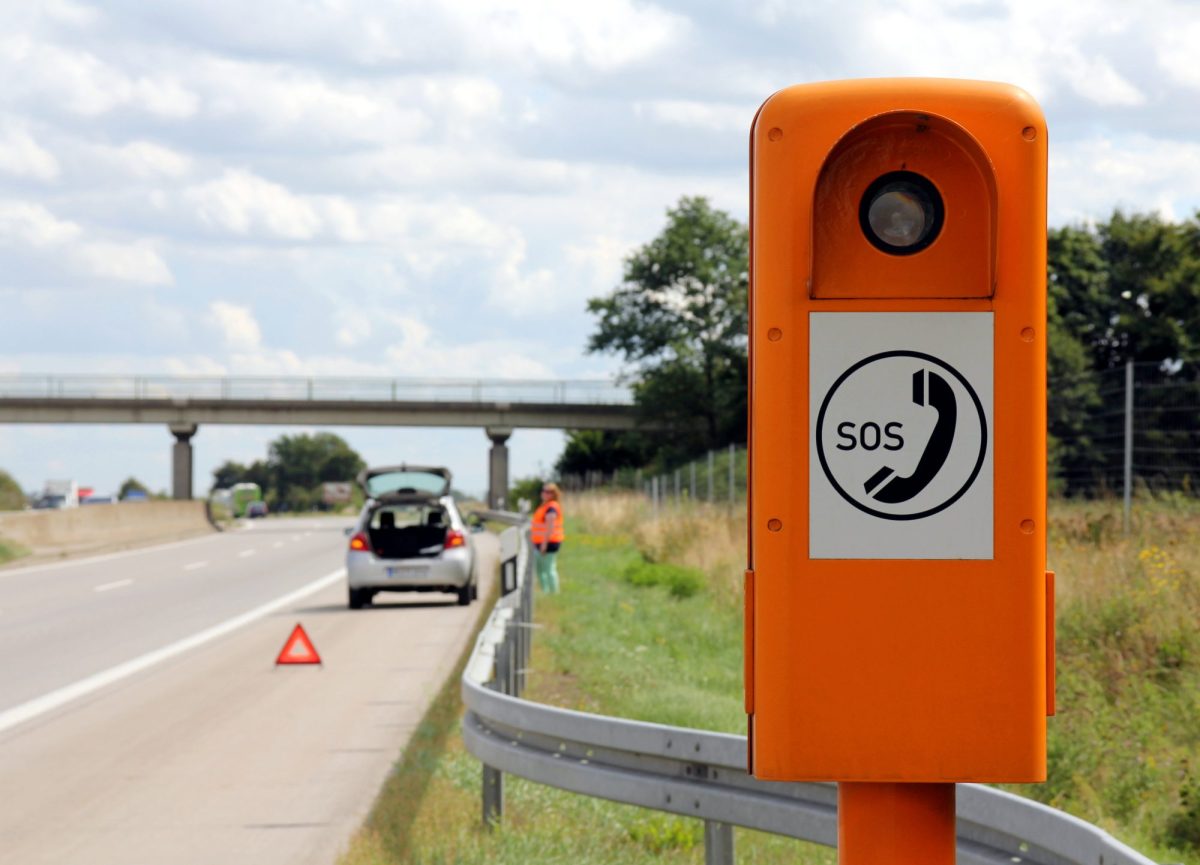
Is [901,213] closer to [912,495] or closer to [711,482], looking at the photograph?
[912,495]

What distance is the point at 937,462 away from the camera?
273cm

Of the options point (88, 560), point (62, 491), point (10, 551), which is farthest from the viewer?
point (62, 491)

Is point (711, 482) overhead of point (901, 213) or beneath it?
beneath

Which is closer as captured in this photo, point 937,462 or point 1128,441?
point 937,462

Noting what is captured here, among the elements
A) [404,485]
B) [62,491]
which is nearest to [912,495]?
[404,485]

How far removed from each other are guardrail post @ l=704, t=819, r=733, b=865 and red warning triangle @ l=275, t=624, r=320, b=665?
34.6ft

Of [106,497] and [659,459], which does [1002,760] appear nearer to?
[659,459]

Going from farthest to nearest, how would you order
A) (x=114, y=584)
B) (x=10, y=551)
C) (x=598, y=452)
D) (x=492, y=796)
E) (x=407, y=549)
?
(x=598, y=452) < (x=10, y=551) < (x=114, y=584) < (x=407, y=549) < (x=492, y=796)

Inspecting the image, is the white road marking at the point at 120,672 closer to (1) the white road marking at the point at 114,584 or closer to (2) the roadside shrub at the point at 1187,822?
(1) the white road marking at the point at 114,584

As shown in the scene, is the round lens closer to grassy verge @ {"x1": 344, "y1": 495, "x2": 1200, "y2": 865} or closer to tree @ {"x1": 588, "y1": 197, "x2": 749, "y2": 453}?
grassy verge @ {"x1": 344, "y1": 495, "x2": 1200, "y2": 865}

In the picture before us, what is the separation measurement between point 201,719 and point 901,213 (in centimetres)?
1035

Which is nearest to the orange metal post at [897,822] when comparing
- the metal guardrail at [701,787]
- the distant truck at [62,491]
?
the metal guardrail at [701,787]

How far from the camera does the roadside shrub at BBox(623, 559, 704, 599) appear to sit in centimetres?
2125

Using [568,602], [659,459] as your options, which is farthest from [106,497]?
[568,602]
